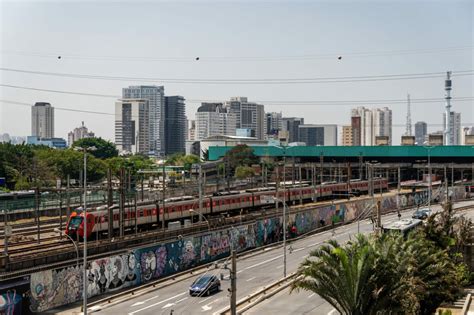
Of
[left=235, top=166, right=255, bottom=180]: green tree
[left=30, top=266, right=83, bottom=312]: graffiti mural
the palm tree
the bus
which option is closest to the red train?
[left=30, top=266, right=83, bottom=312]: graffiti mural

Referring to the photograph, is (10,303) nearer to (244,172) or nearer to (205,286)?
(205,286)

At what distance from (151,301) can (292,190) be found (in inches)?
2128

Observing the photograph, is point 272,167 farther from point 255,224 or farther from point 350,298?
point 350,298

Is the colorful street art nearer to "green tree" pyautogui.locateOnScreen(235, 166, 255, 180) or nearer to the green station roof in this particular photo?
the green station roof

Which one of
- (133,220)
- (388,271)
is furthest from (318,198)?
(388,271)

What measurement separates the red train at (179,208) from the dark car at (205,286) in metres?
9.36

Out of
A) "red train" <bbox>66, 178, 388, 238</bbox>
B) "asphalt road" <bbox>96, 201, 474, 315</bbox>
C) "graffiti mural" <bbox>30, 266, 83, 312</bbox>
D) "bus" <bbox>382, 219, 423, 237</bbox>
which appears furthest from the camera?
"red train" <bbox>66, 178, 388, 238</bbox>

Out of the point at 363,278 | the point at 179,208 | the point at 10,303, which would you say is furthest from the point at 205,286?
the point at 179,208

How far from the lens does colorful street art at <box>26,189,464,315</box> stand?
124 feet

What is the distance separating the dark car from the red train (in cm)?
936

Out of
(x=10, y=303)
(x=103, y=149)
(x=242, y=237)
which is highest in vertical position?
(x=103, y=149)

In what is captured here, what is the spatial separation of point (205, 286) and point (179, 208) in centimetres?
2585

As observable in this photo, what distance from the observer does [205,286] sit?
1666 inches

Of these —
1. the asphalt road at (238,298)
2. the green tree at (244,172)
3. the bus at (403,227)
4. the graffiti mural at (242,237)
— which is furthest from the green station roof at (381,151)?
the asphalt road at (238,298)
